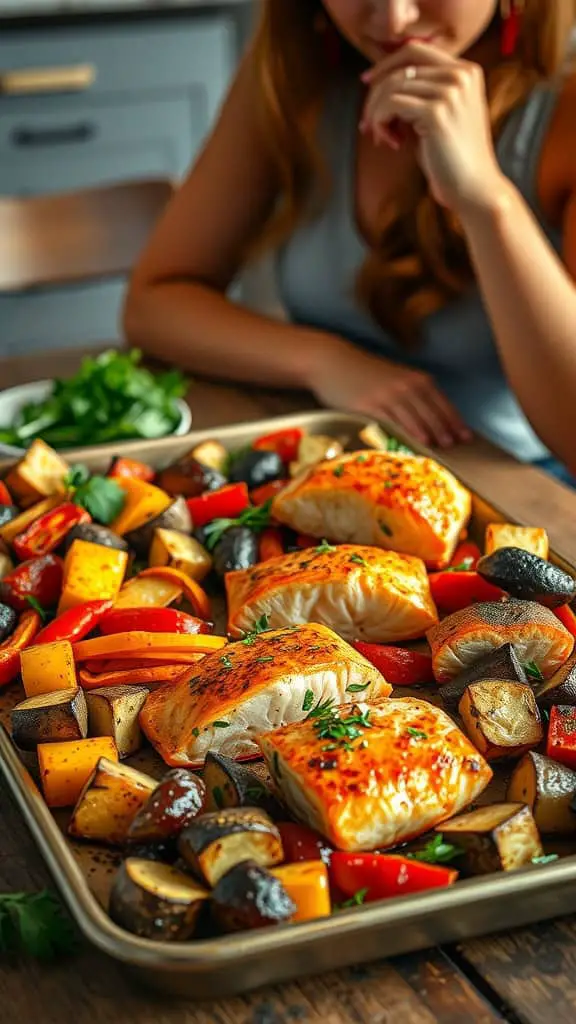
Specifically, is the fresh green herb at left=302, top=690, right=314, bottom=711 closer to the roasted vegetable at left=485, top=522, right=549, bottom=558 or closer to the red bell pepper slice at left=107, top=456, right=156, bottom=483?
the roasted vegetable at left=485, top=522, right=549, bottom=558

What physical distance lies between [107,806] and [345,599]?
0.44 meters

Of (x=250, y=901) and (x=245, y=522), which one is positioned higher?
(x=250, y=901)

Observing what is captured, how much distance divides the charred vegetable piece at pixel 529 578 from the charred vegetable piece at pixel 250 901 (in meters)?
0.56

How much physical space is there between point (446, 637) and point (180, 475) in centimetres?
62

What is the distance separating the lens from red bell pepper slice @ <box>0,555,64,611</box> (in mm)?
1597

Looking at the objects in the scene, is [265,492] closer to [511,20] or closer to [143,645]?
[143,645]

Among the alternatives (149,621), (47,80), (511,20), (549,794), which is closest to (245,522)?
(149,621)

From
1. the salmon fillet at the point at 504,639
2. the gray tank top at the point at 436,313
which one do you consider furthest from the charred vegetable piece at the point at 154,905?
the gray tank top at the point at 436,313

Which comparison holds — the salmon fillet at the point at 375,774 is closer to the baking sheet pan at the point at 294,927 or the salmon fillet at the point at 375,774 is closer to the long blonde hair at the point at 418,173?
the baking sheet pan at the point at 294,927

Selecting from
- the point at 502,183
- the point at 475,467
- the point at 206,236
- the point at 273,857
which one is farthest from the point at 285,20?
the point at 273,857

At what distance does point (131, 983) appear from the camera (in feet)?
3.33

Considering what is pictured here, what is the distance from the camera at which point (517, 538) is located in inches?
63.6

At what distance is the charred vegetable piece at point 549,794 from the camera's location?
3.66ft

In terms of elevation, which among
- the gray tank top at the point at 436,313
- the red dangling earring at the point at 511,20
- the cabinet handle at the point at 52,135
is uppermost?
the red dangling earring at the point at 511,20
